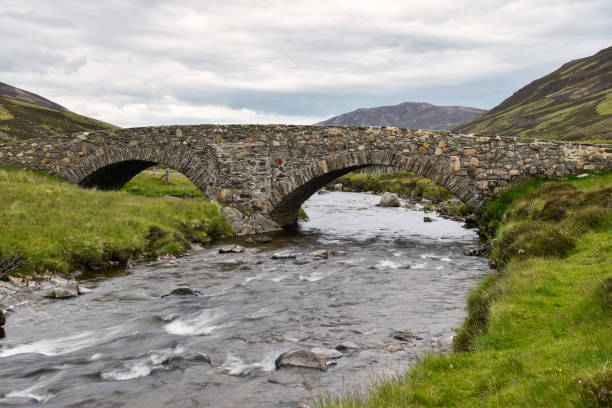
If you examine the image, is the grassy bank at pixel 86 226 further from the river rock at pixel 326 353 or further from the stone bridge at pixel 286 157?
the river rock at pixel 326 353

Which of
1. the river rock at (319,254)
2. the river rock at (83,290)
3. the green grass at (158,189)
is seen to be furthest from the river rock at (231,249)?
the green grass at (158,189)

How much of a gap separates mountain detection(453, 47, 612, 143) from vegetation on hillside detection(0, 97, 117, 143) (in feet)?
341

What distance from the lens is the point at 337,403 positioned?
5.42 m

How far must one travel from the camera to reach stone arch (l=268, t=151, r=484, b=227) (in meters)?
22.3

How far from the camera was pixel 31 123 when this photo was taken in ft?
338

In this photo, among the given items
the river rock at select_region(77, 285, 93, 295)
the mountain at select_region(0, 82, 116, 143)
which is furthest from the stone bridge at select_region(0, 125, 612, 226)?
the mountain at select_region(0, 82, 116, 143)

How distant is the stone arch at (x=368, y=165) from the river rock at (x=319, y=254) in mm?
6063

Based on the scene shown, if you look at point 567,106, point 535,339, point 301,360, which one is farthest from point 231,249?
point 567,106

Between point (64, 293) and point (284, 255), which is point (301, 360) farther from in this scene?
point (284, 255)

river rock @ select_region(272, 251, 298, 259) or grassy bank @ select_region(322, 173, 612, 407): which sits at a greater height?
A: grassy bank @ select_region(322, 173, 612, 407)

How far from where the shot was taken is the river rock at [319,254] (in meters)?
18.2

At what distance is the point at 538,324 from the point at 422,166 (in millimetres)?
15922

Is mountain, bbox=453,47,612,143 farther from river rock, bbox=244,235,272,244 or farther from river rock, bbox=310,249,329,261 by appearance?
river rock, bbox=310,249,329,261

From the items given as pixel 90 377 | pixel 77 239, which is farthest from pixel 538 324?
pixel 77 239
